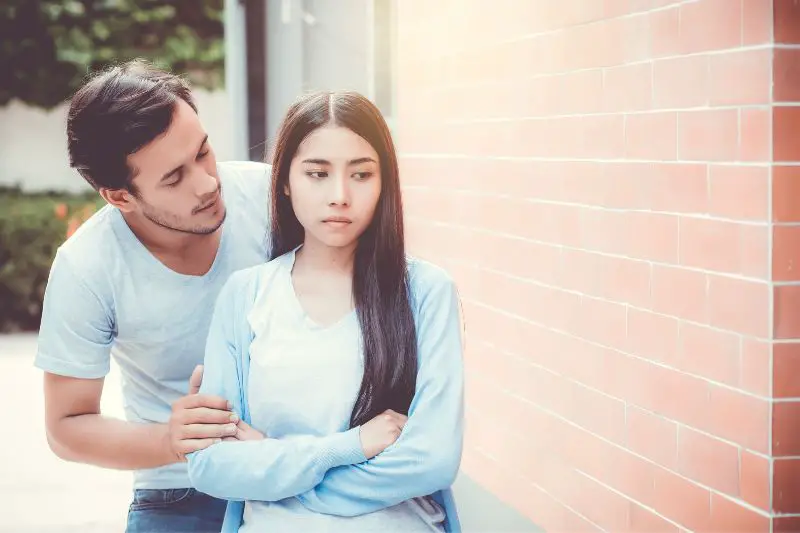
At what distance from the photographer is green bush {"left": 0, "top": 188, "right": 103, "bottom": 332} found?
9.45 metres

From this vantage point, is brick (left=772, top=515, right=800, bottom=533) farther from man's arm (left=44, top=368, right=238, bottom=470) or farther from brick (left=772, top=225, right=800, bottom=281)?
man's arm (left=44, top=368, right=238, bottom=470)

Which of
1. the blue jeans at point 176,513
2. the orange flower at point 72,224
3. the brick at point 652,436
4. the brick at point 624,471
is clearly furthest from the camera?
the orange flower at point 72,224

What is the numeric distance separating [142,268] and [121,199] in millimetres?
183

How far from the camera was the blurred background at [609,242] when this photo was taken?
2.01 metres

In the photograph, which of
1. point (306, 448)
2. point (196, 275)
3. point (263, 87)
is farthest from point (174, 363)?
point (263, 87)

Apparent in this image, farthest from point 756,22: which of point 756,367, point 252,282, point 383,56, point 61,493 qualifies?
point 61,493

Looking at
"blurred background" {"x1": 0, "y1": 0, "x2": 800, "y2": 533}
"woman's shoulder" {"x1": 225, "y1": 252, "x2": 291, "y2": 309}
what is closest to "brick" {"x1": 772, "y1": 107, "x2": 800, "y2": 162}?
"blurred background" {"x1": 0, "y1": 0, "x2": 800, "y2": 533}

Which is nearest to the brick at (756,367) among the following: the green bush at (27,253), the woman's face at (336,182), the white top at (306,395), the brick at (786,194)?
the brick at (786,194)

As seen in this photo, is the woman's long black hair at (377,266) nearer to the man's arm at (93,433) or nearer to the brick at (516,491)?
the man's arm at (93,433)

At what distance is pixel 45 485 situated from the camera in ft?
17.0

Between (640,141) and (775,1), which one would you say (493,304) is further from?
(775,1)

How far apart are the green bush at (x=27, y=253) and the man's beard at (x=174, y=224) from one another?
7.26 m

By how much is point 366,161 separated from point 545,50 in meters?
1.00

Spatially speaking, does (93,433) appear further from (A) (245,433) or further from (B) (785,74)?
(B) (785,74)
